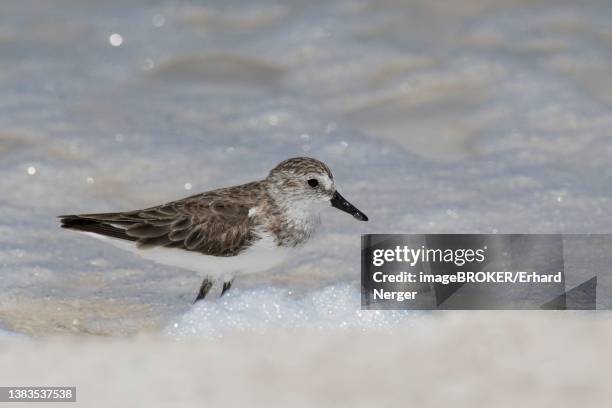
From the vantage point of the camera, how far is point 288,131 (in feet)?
25.5

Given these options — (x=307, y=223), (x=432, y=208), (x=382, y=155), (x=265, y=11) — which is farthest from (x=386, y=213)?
(x=265, y=11)

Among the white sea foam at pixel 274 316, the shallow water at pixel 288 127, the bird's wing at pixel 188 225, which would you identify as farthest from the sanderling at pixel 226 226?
the shallow water at pixel 288 127

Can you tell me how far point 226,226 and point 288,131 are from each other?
2.84 m

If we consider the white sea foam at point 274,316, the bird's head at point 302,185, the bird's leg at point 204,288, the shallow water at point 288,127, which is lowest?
the white sea foam at point 274,316

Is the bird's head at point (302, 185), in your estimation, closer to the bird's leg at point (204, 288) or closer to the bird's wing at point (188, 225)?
the bird's wing at point (188, 225)

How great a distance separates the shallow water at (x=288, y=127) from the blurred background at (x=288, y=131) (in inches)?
0.7

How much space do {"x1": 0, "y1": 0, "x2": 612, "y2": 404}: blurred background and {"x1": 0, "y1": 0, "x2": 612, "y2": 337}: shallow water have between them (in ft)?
0.06

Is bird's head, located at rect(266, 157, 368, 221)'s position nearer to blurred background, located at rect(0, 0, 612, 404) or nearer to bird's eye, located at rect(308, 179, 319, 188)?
bird's eye, located at rect(308, 179, 319, 188)

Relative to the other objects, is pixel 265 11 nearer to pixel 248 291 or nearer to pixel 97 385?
pixel 248 291

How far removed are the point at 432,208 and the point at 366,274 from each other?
1309 mm

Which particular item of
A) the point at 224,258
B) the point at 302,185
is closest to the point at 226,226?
the point at 224,258

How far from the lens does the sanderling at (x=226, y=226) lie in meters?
5.00

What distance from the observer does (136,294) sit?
554 centimetres

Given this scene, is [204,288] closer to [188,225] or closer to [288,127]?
[188,225]
